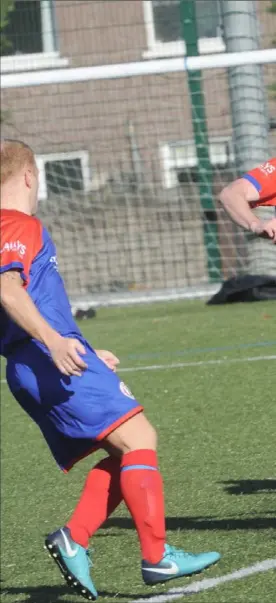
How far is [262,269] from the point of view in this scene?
1185cm

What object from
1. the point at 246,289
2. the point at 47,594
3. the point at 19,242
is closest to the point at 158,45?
the point at 246,289

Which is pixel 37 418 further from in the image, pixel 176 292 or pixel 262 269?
pixel 176 292

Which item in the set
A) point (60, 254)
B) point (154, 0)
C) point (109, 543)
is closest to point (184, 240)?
point (60, 254)

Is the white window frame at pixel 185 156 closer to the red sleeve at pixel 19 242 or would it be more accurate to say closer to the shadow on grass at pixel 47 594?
the shadow on grass at pixel 47 594

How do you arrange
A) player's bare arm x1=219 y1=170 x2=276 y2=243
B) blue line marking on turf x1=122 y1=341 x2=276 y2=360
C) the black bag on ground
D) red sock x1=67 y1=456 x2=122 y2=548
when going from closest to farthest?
red sock x1=67 y1=456 x2=122 y2=548
player's bare arm x1=219 y1=170 x2=276 y2=243
blue line marking on turf x1=122 y1=341 x2=276 y2=360
the black bag on ground

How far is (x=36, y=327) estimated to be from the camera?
3766 mm

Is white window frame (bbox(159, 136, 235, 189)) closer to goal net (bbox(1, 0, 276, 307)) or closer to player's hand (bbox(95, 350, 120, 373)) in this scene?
goal net (bbox(1, 0, 276, 307))

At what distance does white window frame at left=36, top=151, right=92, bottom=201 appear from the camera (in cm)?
1415

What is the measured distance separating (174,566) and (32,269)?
1019 mm

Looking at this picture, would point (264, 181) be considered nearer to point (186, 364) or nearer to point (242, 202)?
point (242, 202)

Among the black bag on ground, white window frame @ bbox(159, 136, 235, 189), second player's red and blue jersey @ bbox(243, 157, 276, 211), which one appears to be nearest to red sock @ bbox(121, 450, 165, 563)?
second player's red and blue jersey @ bbox(243, 157, 276, 211)

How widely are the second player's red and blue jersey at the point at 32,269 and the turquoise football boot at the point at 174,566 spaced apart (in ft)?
2.45

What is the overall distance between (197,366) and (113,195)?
670 cm

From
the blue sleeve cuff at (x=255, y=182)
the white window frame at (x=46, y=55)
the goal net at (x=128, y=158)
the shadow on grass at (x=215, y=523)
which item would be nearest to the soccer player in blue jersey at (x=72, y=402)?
the blue sleeve cuff at (x=255, y=182)
